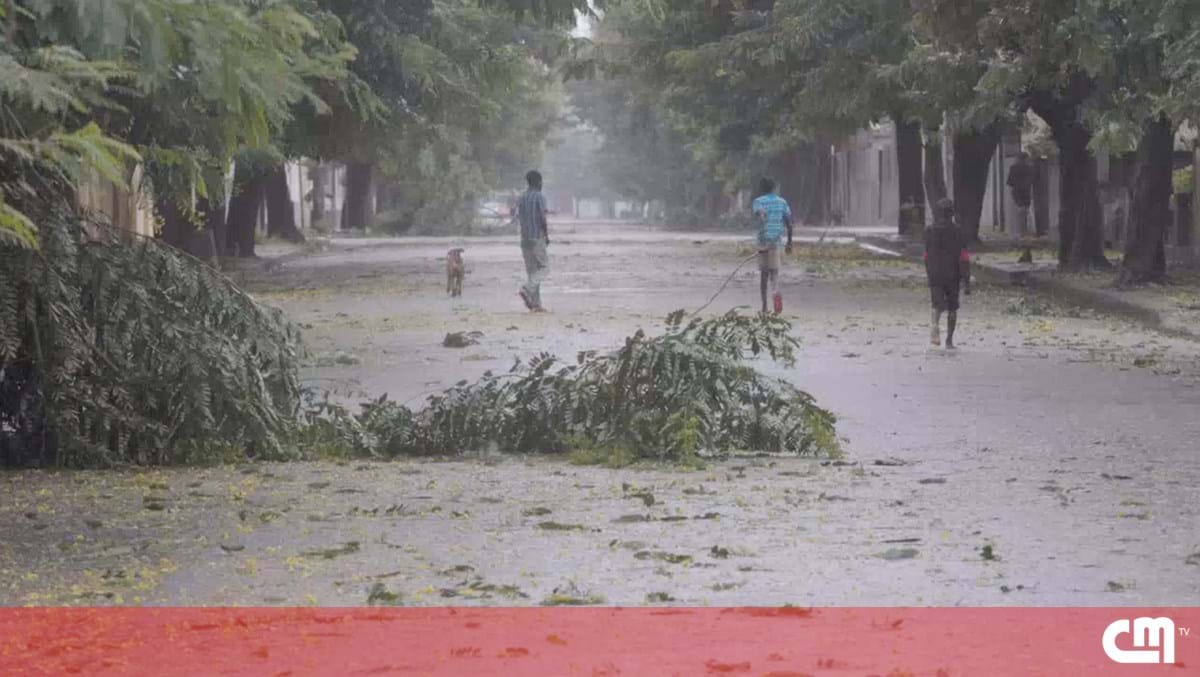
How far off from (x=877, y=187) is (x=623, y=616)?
267 feet

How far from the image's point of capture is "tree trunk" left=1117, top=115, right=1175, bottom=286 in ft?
99.9

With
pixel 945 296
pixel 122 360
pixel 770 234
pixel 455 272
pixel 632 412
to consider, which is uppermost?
pixel 770 234

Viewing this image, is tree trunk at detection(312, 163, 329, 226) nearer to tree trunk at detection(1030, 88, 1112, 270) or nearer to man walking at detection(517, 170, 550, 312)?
tree trunk at detection(1030, 88, 1112, 270)

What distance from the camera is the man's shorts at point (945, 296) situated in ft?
70.1

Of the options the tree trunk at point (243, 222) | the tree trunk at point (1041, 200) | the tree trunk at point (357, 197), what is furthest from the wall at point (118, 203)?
the tree trunk at point (357, 197)

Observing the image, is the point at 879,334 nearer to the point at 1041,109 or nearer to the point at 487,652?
the point at 1041,109

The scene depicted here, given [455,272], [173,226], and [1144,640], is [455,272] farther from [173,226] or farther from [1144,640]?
[1144,640]

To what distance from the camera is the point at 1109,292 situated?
95.9 ft

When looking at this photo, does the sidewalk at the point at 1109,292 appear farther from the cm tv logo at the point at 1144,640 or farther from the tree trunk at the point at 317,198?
the tree trunk at the point at 317,198

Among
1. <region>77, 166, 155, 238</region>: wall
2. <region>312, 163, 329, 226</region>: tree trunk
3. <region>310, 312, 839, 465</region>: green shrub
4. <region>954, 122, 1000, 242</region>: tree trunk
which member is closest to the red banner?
<region>77, 166, 155, 238</region>: wall

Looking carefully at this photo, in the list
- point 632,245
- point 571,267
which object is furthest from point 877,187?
point 571,267

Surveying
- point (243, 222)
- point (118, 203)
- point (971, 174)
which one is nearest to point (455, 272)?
point (118, 203)

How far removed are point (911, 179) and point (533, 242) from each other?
24.4m

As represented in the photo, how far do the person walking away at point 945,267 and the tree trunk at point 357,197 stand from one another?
185ft
